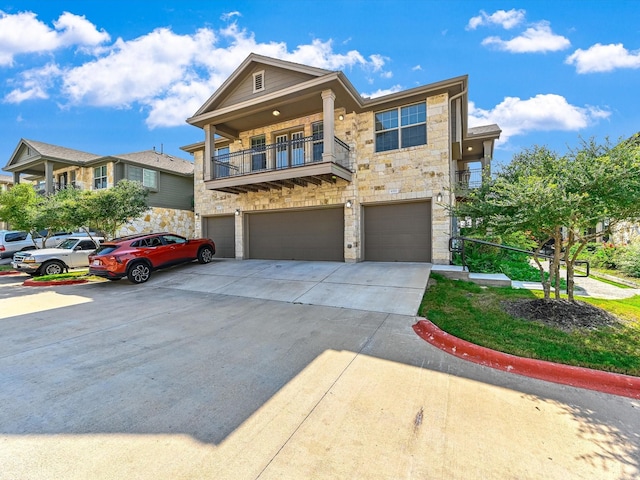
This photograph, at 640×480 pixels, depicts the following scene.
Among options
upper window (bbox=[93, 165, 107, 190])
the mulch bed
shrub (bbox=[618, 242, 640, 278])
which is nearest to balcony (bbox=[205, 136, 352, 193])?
the mulch bed

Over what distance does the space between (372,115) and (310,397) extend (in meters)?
10.8

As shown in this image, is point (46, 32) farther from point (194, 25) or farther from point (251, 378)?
point (251, 378)

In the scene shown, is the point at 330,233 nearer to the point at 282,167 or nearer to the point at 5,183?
the point at 282,167

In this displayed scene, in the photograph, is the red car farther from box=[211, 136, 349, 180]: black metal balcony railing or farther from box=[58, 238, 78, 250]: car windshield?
box=[58, 238, 78, 250]: car windshield

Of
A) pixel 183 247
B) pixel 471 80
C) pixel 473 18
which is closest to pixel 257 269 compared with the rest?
pixel 183 247

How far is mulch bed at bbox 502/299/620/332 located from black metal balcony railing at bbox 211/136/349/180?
24.3 ft

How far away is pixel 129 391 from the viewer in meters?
3.09

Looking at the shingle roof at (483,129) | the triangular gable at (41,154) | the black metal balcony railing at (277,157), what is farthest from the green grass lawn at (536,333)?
the triangular gable at (41,154)

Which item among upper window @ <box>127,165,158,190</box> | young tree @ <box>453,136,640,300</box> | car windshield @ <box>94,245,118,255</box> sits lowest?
car windshield @ <box>94,245,118,255</box>

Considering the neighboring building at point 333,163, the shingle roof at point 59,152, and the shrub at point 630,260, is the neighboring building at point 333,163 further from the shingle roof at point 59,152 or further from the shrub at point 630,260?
the shingle roof at point 59,152

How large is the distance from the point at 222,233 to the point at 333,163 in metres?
7.87

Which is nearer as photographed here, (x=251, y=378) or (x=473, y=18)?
(x=251, y=378)

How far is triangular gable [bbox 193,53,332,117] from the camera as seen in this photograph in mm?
10914

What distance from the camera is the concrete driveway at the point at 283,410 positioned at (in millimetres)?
2094
